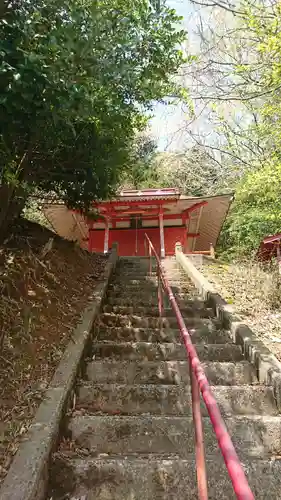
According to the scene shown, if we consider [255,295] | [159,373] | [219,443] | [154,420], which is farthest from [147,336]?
[219,443]

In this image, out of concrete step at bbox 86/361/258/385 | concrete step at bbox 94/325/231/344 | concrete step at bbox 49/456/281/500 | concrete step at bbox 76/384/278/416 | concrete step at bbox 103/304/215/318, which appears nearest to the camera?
concrete step at bbox 49/456/281/500

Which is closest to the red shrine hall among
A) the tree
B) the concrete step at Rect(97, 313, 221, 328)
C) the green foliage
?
the tree

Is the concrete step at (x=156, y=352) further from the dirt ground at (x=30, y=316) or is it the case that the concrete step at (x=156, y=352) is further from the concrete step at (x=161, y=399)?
the concrete step at (x=161, y=399)

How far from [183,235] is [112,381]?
12624 mm

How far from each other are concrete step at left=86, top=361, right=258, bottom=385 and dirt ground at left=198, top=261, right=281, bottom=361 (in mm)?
636

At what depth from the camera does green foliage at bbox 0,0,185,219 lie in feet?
9.33

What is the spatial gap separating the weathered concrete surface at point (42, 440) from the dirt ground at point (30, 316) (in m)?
0.07

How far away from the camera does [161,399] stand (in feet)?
10.9

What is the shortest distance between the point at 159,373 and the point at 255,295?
3.32 metres

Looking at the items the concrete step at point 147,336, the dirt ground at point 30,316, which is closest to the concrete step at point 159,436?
the dirt ground at point 30,316

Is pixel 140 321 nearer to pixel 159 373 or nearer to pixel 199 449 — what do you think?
pixel 159 373

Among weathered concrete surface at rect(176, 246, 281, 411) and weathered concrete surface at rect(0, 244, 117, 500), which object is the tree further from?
weathered concrete surface at rect(0, 244, 117, 500)

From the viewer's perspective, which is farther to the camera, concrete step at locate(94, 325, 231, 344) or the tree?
the tree

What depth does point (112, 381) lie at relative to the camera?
12.1 feet
